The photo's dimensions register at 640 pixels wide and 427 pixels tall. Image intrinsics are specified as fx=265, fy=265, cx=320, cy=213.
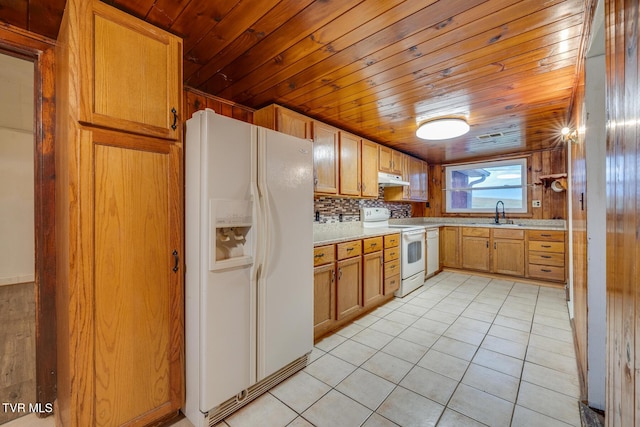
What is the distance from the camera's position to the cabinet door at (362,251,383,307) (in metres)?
2.79

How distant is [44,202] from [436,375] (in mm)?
2643

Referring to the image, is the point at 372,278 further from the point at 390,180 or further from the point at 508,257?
the point at 508,257

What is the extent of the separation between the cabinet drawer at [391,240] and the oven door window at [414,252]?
309mm

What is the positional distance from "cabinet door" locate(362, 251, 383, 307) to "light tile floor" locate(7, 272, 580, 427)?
19 cm

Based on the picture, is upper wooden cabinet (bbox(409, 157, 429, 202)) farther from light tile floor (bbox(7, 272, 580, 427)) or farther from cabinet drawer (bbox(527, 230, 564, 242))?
light tile floor (bbox(7, 272, 580, 427))

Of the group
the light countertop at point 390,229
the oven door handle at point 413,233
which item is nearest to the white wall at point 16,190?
the light countertop at point 390,229

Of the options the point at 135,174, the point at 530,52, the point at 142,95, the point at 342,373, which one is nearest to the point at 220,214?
the point at 135,174

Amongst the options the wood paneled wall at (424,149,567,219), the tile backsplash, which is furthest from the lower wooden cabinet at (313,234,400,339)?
the wood paneled wall at (424,149,567,219)

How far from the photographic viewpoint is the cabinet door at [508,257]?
3977 mm

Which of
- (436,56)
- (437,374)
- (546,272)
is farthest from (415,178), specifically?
(437,374)

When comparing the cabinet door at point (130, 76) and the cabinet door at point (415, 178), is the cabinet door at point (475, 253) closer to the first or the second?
the cabinet door at point (415, 178)

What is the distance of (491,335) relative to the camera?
7.88ft

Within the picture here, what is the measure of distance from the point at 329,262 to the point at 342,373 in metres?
0.85

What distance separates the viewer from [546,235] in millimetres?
3781
